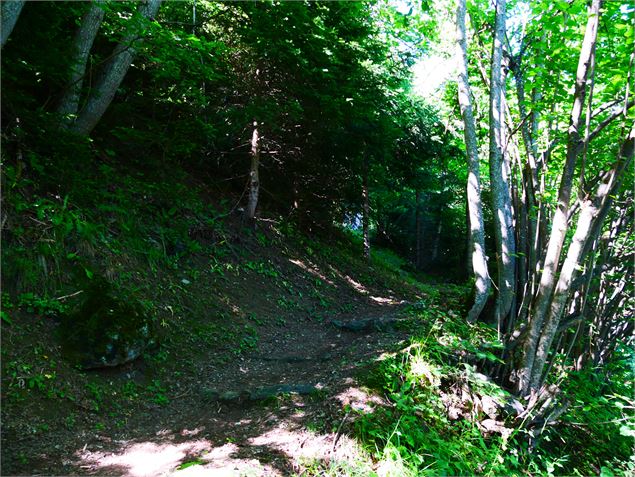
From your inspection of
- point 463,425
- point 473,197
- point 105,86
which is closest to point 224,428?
point 463,425

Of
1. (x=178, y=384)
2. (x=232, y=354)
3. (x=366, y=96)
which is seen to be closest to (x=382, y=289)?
(x=366, y=96)

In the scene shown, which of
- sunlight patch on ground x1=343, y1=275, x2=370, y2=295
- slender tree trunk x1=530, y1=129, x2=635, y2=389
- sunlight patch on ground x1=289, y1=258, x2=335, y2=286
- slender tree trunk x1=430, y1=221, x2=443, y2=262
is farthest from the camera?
slender tree trunk x1=430, y1=221, x2=443, y2=262

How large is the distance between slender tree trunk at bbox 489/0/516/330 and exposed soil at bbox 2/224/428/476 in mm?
1477

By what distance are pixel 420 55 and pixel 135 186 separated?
943cm

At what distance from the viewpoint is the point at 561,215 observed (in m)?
4.30

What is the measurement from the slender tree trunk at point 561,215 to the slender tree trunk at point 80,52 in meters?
5.88

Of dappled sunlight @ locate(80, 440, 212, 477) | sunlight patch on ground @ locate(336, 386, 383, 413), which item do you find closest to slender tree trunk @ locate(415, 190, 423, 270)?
sunlight patch on ground @ locate(336, 386, 383, 413)

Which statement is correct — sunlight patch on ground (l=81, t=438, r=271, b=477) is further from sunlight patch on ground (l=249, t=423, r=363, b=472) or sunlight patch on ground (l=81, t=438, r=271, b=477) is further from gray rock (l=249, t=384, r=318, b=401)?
gray rock (l=249, t=384, r=318, b=401)

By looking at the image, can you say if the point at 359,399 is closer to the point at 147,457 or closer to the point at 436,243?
the point at 147,457

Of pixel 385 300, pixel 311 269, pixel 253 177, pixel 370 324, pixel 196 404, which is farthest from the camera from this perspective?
pixel 385 300

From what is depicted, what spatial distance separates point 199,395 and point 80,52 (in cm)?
483

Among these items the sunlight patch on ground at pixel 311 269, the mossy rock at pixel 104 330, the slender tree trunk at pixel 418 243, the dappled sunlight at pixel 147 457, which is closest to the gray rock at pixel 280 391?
the dappled sunlight at pixel 147 457

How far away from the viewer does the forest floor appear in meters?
3.39

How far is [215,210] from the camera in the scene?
913cm
